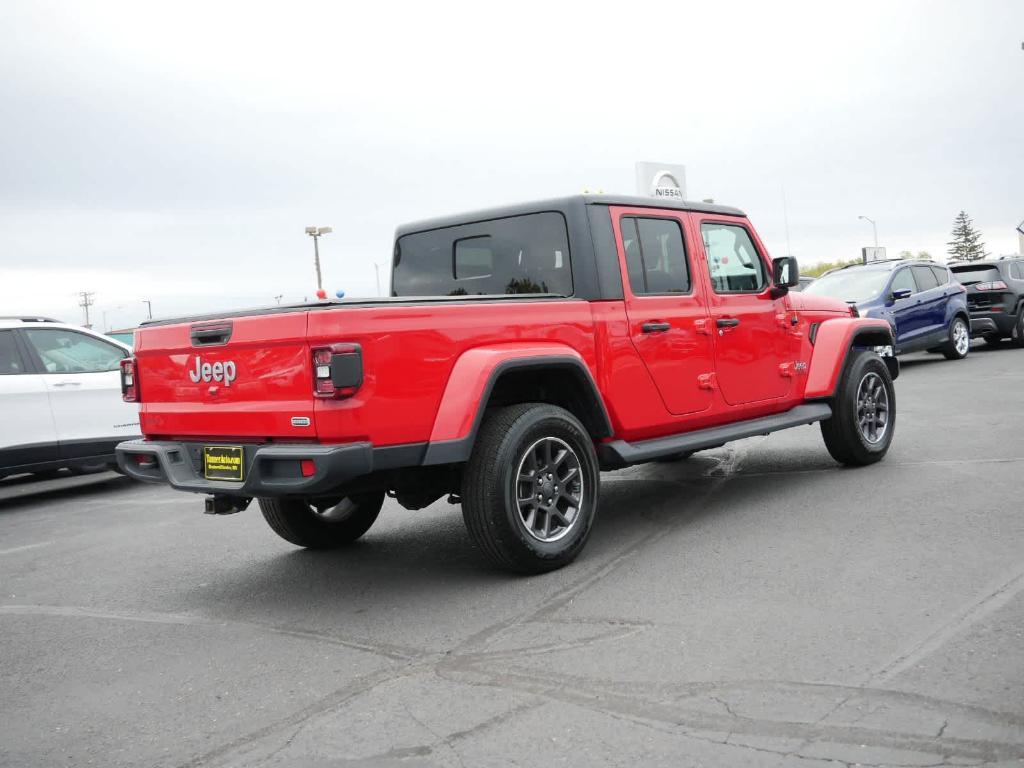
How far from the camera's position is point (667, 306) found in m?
6.15

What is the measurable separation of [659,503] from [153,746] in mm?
4251

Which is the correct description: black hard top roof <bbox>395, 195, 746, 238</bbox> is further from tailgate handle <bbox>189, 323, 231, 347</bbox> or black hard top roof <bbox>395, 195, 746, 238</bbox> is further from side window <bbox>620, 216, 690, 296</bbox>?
tailgate handle <bbox>189, 323, 231, 347</bbox>

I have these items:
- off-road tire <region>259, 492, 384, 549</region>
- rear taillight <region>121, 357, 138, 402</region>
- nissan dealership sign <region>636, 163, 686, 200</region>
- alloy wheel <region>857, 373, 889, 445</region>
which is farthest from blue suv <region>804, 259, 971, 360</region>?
rear taillight <region>121, 357, 138, 402</region>

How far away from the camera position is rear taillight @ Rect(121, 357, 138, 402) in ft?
18.4

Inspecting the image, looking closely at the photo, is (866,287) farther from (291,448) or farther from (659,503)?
(291,448)

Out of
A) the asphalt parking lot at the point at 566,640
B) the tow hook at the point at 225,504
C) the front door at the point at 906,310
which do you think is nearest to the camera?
the asphalt parking lot at the point at 566,640

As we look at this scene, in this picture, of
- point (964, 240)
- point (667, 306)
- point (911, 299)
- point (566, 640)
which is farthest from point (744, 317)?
point (964, 240)

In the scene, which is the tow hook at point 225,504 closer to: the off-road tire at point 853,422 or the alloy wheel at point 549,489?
the alloy wheel at point 549,489

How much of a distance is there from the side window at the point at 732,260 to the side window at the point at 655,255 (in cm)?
32

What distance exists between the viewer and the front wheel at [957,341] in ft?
57.0

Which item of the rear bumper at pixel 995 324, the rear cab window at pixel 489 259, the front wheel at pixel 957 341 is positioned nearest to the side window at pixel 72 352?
the rear cab window at pixel 489 259

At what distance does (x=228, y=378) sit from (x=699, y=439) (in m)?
2.83

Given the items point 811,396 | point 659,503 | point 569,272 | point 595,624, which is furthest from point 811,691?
point 811,396

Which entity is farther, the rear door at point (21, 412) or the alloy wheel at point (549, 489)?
the rear door at point (21, 412)
